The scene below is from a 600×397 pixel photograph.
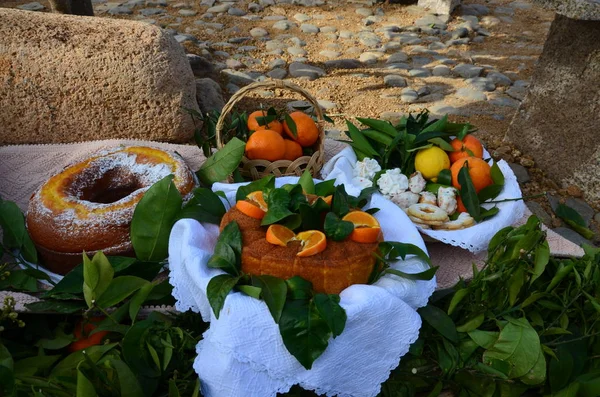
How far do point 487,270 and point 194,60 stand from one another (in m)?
3.12

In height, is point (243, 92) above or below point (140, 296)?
above

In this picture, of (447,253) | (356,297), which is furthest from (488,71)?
(356,297)

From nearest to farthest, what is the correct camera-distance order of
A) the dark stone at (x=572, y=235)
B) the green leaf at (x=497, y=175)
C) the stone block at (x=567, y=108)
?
the green leaf at (x=497, y=175), the dark stone at (x=572, y=235), the stone block at (x=567, y=108)

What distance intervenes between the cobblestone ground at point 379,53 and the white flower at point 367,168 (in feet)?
4.23

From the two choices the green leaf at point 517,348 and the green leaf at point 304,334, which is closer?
the green leaf at point 304,334

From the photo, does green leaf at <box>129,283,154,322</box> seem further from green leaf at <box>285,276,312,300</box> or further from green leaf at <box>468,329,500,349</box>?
green leaf at <box>468,329,500,349</box>

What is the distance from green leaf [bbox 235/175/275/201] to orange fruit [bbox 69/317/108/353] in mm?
580

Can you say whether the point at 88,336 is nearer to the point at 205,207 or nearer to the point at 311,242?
the point at 205,207

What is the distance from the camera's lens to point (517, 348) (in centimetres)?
157

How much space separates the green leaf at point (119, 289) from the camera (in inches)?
63.3

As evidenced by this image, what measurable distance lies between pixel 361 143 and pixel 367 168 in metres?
0.18

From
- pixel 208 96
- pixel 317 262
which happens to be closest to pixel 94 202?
pixel 317 262

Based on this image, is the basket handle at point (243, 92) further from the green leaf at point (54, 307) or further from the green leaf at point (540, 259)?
the green leaf at point (540, 259)

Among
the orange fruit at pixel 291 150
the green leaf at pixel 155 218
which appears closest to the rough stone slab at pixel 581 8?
the orange fruit at pixel 291 150
